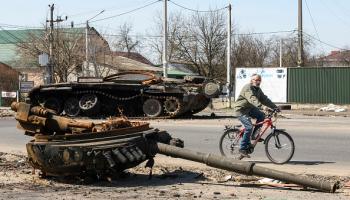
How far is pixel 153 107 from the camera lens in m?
24.9

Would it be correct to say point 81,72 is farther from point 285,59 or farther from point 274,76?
point 285,59

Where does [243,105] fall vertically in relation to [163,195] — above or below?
above

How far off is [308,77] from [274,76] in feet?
6.55

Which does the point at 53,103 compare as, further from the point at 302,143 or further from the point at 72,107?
the point at 302,143

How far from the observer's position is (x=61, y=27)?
61219mm

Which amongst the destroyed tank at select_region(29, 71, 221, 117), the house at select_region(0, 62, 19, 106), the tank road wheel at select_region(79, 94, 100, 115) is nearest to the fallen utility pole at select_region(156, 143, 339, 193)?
the destroyed tank at select_region(29, 71, 221, 117)

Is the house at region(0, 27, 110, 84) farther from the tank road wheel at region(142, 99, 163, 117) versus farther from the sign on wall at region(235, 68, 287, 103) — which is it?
the tank road wheel at region(142, 99, 163, 117)

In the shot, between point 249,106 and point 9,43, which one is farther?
point 9,43

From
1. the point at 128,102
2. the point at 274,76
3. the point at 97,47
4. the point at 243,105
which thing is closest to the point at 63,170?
the point at 243,105

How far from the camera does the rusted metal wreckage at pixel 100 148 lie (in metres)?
8.48

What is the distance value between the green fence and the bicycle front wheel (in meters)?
25.7

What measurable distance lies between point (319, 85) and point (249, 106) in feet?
86.0

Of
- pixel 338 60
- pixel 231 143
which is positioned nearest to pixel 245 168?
pixel 231 143

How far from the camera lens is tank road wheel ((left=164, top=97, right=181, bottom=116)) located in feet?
79.8
